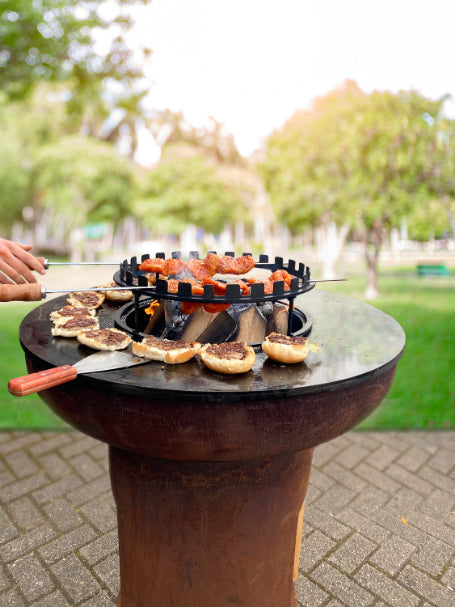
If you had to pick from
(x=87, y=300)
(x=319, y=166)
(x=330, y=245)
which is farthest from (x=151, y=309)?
(x=330, y=245)

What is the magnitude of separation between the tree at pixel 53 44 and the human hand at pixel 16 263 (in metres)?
5.22

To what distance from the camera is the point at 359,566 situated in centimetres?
283

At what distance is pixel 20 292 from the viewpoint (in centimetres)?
171

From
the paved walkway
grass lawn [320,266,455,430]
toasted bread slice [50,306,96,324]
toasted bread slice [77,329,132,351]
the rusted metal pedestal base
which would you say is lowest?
the paved walkway

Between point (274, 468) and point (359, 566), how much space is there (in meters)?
1.49

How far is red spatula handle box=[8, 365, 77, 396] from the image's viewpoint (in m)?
1.40

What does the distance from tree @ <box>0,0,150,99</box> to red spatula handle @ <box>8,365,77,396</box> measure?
19.5 feet

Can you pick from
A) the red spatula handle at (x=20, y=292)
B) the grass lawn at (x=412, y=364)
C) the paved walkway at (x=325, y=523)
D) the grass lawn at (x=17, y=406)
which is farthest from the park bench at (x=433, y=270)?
the red spatula handle at (x=20, y=292)

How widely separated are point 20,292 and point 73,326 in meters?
0.33

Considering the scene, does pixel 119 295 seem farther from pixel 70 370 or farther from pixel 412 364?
pixel 412 364

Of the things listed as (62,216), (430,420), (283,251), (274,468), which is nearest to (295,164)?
(283,251)

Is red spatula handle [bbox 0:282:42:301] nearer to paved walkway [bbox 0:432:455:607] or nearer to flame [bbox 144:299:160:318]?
flame [bbox 144:299:160:318]

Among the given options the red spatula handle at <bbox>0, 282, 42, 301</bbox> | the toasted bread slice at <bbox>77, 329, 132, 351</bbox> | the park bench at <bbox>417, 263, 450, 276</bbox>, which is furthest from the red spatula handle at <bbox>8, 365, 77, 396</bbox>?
the park bench at <bbox>417, 263, 450, 276</bbox>

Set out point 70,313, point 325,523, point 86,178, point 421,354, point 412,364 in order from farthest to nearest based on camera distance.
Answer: point 86,178, point 421,354, point 412,364, point 325,523, point 70,313
